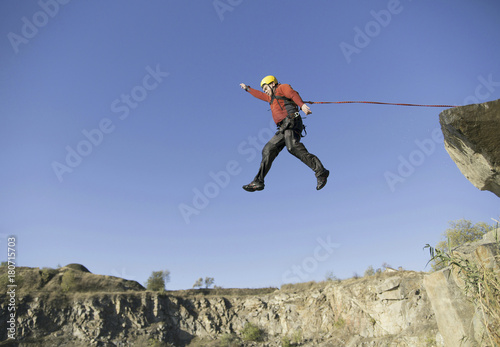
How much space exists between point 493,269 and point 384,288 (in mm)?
28126

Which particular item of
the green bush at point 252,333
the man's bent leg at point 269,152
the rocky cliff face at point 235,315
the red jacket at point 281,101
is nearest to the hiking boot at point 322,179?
the man's bent leg at point 269,152

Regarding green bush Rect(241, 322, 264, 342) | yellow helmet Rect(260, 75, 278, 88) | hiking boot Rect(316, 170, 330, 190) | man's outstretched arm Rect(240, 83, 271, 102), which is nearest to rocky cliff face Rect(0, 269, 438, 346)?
green bush Rect(241, 322, 264, 342)

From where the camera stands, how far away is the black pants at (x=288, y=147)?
561 centimetres

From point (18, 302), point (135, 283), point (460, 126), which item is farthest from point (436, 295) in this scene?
point (135, 283)

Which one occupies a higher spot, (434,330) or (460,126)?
(460,126)

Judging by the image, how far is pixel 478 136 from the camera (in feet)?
11.6

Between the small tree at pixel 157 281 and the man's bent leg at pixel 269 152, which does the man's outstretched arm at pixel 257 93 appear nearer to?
the man's bent leg at pixel 269 152

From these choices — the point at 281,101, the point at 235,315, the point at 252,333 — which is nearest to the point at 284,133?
the point at 281,101

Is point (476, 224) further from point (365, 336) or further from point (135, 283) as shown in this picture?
point (135, 283)

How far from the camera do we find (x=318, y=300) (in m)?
34.0

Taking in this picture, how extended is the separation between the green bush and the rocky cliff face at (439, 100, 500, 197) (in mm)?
34364

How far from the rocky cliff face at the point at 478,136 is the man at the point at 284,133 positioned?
2.05 m

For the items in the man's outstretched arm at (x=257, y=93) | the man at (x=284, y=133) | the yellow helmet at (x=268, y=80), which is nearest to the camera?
the man at (x=284, y=133)

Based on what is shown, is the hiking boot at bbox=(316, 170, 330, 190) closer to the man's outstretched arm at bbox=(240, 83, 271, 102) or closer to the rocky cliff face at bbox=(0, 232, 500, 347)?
the man's outstretched arm at bbox=(240, 83, 271, 102)
